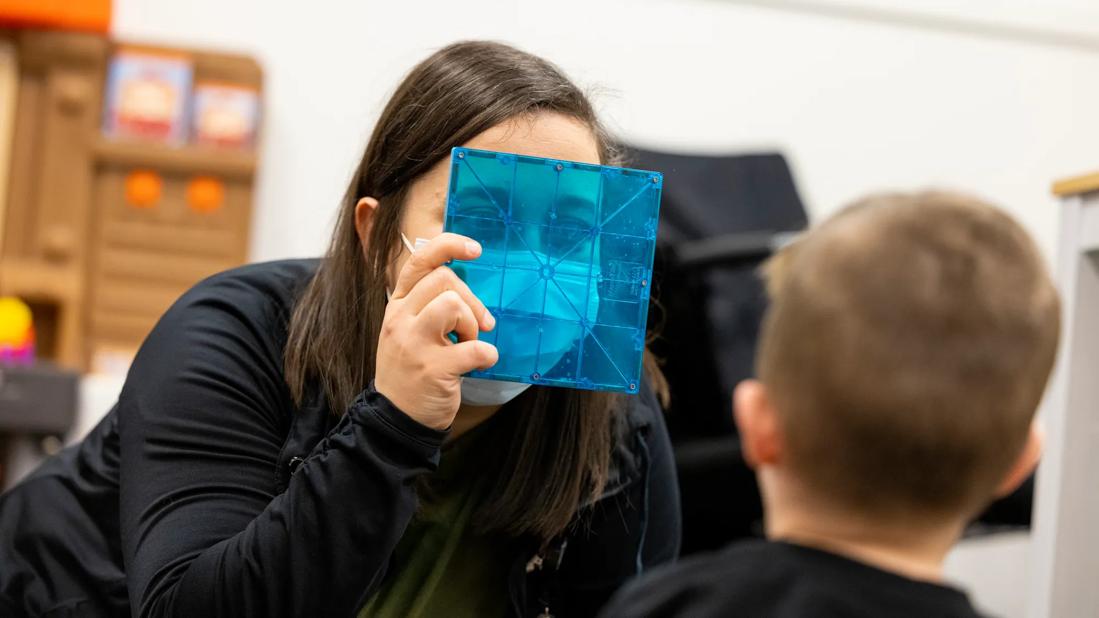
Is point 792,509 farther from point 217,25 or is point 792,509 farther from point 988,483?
point 217,25

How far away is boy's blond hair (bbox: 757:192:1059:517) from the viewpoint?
617 millimetres

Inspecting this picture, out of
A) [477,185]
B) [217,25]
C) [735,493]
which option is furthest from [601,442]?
[217,25]

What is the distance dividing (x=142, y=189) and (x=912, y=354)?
2180mm

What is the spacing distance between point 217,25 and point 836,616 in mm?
2353

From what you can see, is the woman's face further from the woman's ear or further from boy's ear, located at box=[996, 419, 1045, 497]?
boy's ear, located at box=[996, 419, 1045, 497]

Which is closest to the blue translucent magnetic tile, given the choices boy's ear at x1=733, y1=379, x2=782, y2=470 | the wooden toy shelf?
boy's ear at x1=733, y1=379, x2=782, y2=470

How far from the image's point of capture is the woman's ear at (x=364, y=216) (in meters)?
1.12

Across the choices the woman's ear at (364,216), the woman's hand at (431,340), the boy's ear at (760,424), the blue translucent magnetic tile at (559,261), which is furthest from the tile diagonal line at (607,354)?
the boy's ear at (760,424)

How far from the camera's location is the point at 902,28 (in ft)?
9.45

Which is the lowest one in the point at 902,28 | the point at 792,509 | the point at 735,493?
the point at 735,493

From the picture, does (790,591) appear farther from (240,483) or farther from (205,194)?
(205,194)

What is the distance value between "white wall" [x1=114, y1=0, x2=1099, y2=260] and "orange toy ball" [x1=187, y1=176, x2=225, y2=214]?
136 mm

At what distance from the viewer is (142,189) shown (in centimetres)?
251

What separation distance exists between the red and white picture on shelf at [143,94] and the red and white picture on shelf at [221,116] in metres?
0.04
